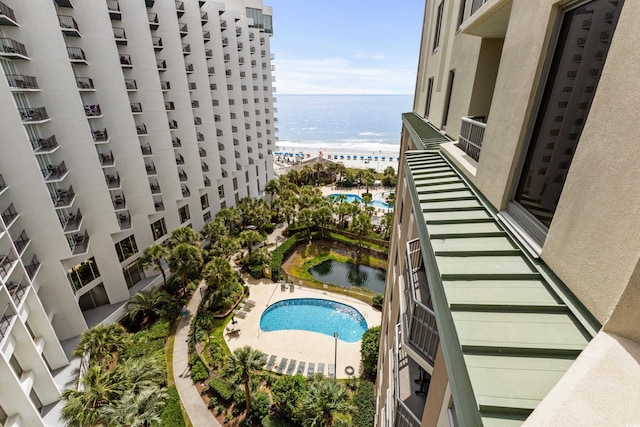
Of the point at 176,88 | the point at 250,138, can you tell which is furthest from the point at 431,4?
the point at 250,138

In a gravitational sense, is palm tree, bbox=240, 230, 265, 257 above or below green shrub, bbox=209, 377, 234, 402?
above

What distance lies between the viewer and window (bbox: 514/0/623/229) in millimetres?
3762

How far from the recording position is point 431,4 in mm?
16984

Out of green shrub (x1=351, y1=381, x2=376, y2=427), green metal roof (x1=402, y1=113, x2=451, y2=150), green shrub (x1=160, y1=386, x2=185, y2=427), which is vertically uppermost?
green metal roof (x1=402, y1=113, x2=451, y2=150)

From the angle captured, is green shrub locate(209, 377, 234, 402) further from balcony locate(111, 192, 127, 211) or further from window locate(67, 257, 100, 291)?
balcony locate(111, 192, 127, 211)

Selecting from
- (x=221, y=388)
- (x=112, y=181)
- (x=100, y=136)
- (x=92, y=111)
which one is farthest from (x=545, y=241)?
(x=112, y=181)

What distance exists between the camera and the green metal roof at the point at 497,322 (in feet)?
9.09

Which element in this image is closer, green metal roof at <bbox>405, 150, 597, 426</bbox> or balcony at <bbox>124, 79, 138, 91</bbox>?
green metal roof at <bbox>405, 150, 597, 426</bbox>

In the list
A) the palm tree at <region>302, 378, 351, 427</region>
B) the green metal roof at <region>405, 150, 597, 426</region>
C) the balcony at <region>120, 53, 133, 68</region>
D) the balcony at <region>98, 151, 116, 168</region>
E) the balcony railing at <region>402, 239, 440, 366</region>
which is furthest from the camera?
the balcony at <region>120, 53, 133, 68</region>

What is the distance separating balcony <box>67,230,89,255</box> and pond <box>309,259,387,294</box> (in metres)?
25.6

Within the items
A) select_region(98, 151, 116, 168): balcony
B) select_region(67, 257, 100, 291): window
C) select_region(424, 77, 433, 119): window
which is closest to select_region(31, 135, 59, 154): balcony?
select_region(98, 151, 116, 168): balcony

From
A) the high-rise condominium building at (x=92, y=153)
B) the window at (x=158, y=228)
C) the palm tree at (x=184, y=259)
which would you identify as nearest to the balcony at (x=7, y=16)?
the high-rise condominium building at (x=92, y=153)

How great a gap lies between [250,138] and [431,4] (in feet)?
136

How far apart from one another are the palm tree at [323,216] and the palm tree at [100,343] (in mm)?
28095
